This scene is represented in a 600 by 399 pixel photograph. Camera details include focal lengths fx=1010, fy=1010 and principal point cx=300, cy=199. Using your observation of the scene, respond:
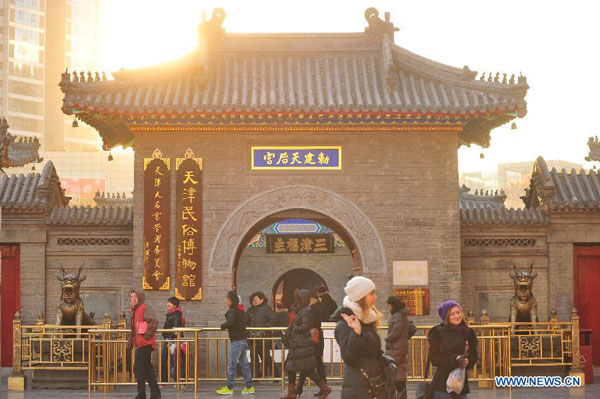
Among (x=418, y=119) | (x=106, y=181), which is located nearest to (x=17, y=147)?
(x=418, y=119)

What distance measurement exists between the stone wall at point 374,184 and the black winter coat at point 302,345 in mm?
5405

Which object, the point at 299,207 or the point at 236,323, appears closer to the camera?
the point at 236,323

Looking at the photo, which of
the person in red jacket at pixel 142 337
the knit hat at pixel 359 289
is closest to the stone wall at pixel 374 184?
the person in red jacket at pixel 142 337

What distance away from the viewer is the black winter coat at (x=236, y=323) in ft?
50.4

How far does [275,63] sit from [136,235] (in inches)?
177

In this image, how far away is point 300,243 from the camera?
2883 cm

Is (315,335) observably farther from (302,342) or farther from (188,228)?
(188,228)

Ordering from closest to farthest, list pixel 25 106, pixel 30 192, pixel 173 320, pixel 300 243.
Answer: pixel 173 320, pixel 30 192, pixel 300 243, pixel 25 106

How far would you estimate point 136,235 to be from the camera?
19.2 m

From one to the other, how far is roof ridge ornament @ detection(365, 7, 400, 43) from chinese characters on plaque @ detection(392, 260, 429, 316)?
4920 mm

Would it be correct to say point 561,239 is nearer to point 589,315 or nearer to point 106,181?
point 589,315

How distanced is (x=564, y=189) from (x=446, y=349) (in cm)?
1135

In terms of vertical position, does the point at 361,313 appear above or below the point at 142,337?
above

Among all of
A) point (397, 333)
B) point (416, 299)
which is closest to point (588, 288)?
point (416, 299)
